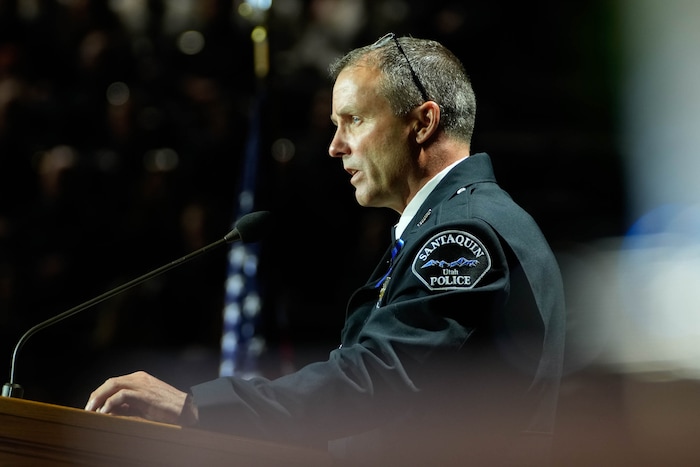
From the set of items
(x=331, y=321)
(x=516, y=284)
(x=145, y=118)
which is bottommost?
(x=516, y=284)

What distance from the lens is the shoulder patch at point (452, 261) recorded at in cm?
175

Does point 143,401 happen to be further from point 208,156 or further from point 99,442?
point 208,156

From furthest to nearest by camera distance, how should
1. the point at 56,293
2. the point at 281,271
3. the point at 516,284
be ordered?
the point at 281,271 → the point at 56,293 → the point at 516,284

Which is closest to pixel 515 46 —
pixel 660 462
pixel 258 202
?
pixel 258 202

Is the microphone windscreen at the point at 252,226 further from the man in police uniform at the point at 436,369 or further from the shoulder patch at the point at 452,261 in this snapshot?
the shoulder patch at the point at 452,261

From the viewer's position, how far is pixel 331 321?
5023 millimetres

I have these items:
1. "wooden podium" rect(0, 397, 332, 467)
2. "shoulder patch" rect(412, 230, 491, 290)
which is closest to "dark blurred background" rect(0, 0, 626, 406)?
"shoulder patch" rect(412, 230, 491, 290)

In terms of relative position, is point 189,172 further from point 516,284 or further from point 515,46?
point 516,284

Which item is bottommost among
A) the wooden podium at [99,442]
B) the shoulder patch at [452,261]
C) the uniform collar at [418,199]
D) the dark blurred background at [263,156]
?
the wooden podium at [99,442]

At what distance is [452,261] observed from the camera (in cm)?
178

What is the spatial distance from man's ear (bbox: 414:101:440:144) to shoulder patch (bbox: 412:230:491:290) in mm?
480

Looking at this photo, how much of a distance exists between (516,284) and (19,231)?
3.64m

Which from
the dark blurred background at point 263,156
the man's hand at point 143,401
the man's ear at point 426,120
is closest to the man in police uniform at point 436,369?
the man's hand at point 143,401

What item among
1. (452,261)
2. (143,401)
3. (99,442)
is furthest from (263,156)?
(99,442)
